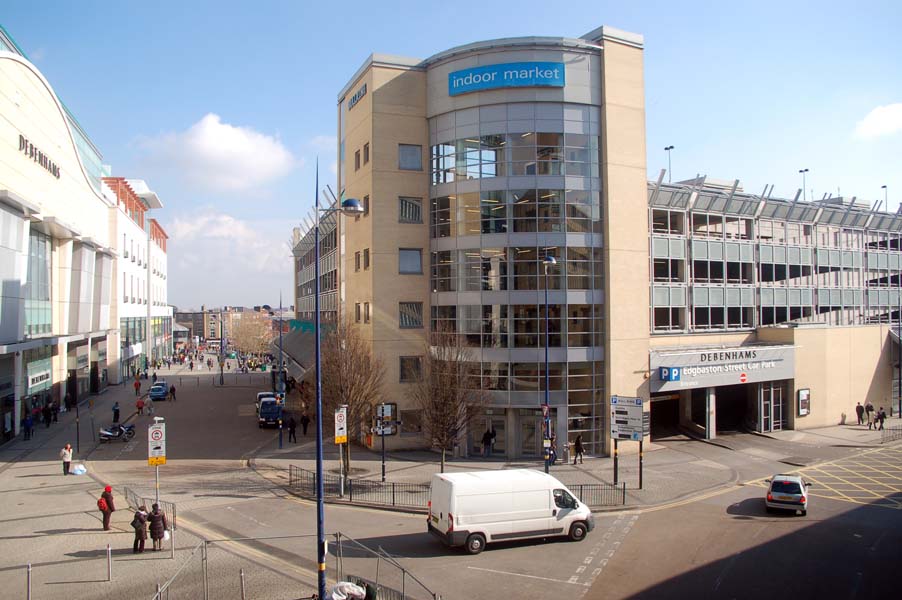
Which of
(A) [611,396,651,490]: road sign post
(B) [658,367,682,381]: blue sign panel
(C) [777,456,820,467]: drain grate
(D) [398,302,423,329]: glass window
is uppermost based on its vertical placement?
(D) [398,302,423,329]: glass window

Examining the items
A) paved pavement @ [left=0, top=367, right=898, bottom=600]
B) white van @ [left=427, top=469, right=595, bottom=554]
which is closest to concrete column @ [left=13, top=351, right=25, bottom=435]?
paved pavement @ [left=0, top=367, right=898, bottom=600]

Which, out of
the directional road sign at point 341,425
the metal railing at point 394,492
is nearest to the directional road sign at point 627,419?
Result: the metal railing at point 394,492

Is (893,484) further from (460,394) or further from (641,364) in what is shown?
(460,394)

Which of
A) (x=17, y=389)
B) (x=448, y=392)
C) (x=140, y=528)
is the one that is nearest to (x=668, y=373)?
(x=448, y=392)

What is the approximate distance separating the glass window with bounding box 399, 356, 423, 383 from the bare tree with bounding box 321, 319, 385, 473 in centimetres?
362

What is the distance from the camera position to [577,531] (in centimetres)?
1859

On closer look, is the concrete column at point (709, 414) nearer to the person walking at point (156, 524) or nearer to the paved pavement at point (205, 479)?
the paved pavement at point (205, 479)

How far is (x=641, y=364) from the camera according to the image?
108 feet

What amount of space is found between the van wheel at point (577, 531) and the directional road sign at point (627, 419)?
24.3 feet

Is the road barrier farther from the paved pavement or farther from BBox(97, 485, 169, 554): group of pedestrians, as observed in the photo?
BBox(97, 485, 169, 554): group of pedestrians

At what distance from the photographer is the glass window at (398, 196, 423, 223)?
34375mm

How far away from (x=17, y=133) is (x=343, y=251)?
62.7ft

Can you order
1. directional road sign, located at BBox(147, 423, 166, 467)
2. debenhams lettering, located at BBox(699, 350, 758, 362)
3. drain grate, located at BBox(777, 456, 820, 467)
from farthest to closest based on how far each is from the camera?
debenhams lettering, located at BBox(699, 350, 758, 362)
drain grate, located at BBox(777, 456, 820, 467)
directional road sign, located at BBox(147, 423, 166, 467)

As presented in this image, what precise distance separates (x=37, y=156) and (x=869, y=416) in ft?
181
